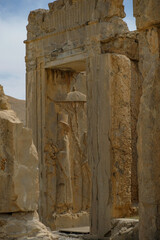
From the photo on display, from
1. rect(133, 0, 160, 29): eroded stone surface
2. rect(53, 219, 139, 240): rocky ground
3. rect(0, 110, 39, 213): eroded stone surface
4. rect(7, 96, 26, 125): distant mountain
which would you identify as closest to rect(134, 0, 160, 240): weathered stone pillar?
rect(133, 0, 160, 29): eroded stone surface

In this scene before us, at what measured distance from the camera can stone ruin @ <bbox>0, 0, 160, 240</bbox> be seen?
4820 mm

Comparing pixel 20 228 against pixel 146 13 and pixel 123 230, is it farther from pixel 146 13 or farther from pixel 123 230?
pixel 146 13

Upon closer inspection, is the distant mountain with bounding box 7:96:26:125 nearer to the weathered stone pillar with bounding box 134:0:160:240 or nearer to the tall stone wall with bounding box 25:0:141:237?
the tall stone wall with bounding box 25:0:141:237

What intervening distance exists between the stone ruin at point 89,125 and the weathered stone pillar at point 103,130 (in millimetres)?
16

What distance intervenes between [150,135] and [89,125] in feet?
11.9

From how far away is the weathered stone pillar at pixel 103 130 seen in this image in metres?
7.80

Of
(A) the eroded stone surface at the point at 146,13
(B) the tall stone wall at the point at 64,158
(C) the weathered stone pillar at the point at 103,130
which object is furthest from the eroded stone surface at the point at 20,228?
(B) the tall stone wall at the point at 64,158

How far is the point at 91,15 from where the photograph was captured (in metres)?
8.49

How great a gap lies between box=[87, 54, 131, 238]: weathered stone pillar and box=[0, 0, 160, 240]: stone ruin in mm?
16

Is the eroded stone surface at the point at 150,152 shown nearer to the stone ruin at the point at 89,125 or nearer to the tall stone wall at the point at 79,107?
the stone ruin at the point at 89,125

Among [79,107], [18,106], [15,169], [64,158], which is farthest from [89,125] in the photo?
[18,106]

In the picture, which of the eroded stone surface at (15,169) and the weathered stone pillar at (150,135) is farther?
the eroded stone surface at (15,169)

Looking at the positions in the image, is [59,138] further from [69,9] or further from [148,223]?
[148,223]

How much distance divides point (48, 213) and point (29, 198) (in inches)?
169
